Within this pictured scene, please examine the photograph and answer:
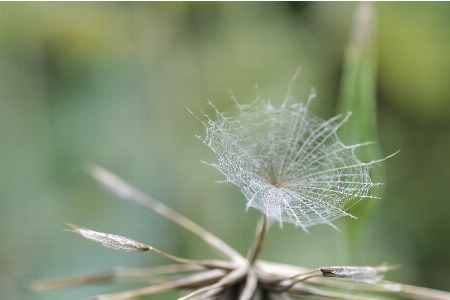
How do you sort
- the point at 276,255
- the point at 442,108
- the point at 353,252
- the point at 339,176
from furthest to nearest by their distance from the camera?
the point at 442,108
the point at 276,255
the point at 353,252
the point at 339,176

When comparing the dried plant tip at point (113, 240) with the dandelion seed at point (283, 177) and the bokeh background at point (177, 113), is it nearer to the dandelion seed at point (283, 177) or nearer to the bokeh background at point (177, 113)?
the dandelion seed at point (283, 177)

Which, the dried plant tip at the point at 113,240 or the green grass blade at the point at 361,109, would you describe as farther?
the green grass blade at the point at 361,109

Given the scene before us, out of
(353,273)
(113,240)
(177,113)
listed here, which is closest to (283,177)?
(353,273)

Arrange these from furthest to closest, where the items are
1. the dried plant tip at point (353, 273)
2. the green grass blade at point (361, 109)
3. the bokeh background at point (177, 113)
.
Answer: the bokeh background at point (177, 113) → the green grass blade at point (361, 109) → the dried plant tip at point (353, 273)

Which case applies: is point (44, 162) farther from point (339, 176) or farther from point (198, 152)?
point (339, 176)

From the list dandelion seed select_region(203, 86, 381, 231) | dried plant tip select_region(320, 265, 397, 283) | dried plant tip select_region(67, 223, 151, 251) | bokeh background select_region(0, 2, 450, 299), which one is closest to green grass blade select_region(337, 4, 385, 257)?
dandelion seed select_region(203, 86, 381, 231)

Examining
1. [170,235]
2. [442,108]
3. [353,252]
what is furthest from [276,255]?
[442,108]

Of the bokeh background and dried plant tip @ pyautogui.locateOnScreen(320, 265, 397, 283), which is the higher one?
the bokeh background

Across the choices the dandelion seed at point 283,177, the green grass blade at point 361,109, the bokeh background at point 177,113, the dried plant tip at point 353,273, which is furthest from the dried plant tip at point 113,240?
the bokeh background at point 177,113

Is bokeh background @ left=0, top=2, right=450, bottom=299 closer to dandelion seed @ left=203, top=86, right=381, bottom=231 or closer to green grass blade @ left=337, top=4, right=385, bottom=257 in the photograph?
green grass blade @ left=337, top=4, right=385, bottom=257
